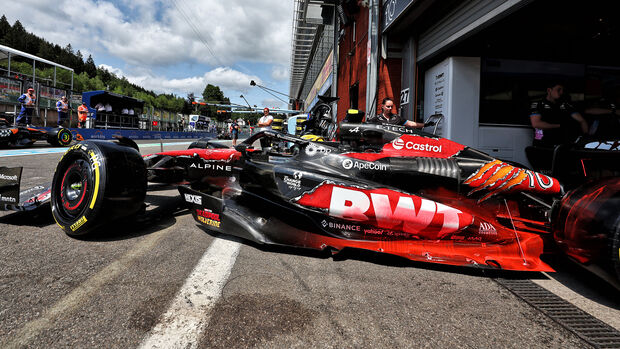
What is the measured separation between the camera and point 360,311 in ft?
5.05

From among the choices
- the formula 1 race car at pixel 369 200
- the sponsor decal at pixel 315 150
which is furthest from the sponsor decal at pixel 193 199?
the sponsor decal at pixel 315 150

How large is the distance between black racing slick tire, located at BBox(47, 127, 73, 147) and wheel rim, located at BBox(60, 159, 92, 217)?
32.5 feet

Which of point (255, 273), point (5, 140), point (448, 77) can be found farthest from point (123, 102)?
point (255, 273)

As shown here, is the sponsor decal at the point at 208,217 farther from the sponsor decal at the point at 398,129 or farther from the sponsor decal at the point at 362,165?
the sponsor decal at the point at 398,129

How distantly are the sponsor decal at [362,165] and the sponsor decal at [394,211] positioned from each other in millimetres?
235

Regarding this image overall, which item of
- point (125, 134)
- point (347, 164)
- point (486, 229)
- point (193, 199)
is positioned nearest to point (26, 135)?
point (193, 199)

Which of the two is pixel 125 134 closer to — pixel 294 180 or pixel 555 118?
pixel 294 180

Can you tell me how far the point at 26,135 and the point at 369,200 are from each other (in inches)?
465

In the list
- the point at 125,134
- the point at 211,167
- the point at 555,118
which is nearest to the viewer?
the point at 211,167

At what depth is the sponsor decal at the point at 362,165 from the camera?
2.47m

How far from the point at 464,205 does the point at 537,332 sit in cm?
110

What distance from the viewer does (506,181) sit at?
7.57 feet

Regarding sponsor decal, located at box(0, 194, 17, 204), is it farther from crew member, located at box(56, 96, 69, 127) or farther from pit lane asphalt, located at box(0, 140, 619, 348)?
crew member, located at box(56, 96, 69, 127)

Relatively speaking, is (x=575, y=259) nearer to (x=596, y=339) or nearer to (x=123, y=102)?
(x=596, y=339)
